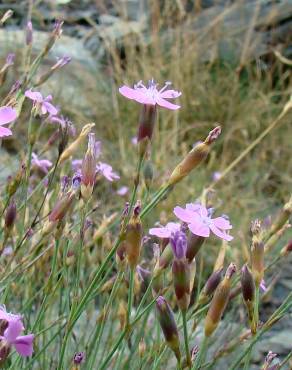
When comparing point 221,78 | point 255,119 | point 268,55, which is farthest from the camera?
point 268,55

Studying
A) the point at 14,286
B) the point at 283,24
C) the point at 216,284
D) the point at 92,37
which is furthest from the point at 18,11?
the point at 216,284

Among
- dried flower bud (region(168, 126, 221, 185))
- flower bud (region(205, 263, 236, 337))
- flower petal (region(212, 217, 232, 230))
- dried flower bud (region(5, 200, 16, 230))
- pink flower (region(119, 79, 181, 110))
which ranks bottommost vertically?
dried flower bud (region(5, 200, 16, 230))

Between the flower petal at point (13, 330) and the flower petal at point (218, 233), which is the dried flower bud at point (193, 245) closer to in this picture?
the flower petal at point (218, 233)

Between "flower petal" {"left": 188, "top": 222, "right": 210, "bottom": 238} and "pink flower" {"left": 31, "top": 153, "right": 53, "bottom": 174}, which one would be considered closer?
"flower petal" {"left": 188, "top": 222, "right": 210, "bottom": 238}

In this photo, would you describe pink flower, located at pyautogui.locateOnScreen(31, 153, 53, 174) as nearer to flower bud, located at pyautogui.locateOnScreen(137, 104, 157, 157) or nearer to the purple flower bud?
flower bud, located at pyautogui.locateOnScreen(137, 104, 157, 157)

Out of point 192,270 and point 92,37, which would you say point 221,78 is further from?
point 192,270

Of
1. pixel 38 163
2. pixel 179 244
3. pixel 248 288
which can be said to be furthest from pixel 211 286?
Answer: pixel 38 163

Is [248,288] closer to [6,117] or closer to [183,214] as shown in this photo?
[183,214]

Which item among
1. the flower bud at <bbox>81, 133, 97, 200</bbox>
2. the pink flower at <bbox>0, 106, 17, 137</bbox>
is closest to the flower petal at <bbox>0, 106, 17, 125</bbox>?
the pink flower at <bbox>0, 106, 17, 137</bbox>
